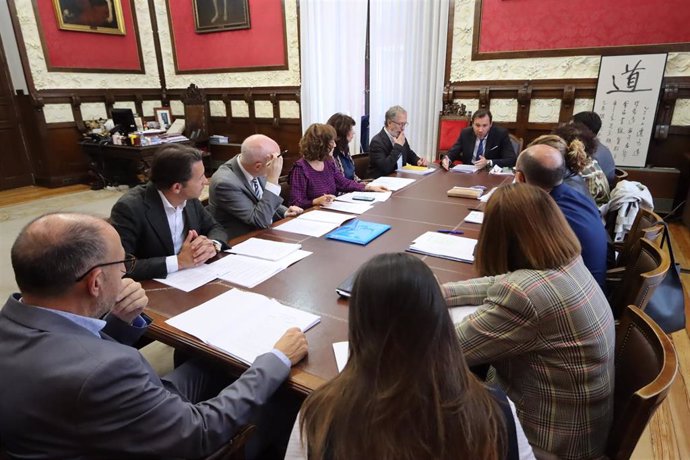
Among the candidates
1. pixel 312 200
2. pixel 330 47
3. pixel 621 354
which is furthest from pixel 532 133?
pixel 621 354

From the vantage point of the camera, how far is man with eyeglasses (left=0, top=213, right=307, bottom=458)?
2.51 feet

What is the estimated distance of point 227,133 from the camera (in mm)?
6504

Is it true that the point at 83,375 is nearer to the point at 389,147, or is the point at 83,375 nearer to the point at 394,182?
the point at 394,182

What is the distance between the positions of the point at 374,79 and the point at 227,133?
2560 millimetres

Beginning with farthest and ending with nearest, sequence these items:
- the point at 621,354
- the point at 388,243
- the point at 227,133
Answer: the point at 227,133
the point at 388,243
the point at 621,354

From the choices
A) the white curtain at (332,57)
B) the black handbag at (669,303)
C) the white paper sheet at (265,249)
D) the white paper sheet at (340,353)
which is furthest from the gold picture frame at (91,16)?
the black handbag at (669,303)

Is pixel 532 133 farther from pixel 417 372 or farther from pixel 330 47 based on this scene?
pixel 417 372

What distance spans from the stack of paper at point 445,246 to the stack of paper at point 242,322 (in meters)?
0.66

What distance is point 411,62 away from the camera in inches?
193

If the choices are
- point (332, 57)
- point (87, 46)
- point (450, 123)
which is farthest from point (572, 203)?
point (87, 46)

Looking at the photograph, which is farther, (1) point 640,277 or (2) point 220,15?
(2) point 220,15

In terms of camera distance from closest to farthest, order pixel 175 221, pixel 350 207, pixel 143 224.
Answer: pixel 143 224, pixel 175 221, pixel 350 207

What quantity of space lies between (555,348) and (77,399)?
0.99 metres

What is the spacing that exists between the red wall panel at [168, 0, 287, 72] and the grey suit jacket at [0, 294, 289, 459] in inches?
215
